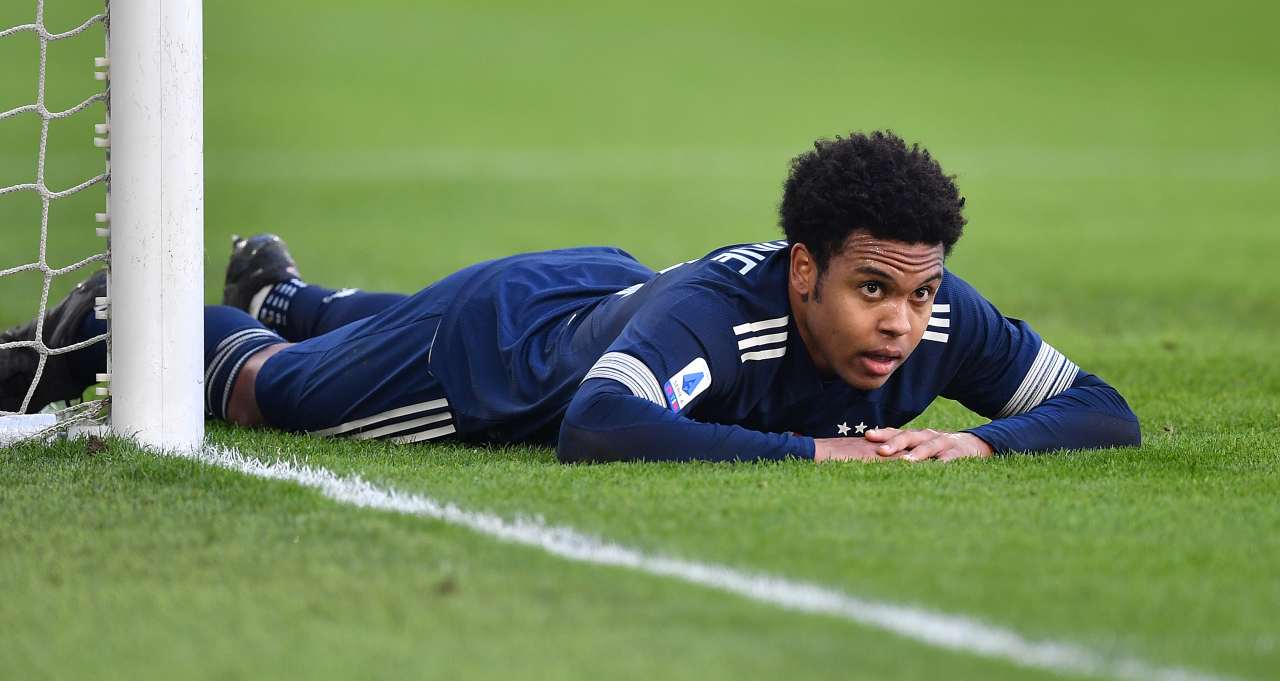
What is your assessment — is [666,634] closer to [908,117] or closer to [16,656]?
[16,656]

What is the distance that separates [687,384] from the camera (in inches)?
171

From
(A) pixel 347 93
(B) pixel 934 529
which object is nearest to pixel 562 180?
(A) pixel 347 93

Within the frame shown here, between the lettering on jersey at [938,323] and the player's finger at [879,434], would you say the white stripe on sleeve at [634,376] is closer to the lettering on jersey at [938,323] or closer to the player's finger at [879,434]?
the player's finger at [879,434]

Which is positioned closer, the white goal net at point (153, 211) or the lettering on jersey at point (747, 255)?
the white goal net at point (153, 211)

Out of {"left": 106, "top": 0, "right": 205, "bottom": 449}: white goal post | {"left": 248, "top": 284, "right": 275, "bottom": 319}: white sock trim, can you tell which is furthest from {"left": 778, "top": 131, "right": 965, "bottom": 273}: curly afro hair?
{"left": 248, "top": 284, "right": 275, "bottom": 319}: white sock trim

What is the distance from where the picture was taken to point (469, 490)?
4059 millimetres

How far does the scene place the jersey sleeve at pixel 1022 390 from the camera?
181 inches

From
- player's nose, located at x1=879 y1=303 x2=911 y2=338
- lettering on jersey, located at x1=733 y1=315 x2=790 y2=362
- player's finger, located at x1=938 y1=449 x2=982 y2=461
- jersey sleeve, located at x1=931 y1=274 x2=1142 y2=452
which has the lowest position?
player's finger, located at x1=938 y1=449 x2=982 y2=461

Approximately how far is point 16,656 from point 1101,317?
287 inches

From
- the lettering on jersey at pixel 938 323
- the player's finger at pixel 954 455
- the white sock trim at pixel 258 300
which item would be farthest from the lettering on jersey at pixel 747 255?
the white sock trim at pixel 258 300

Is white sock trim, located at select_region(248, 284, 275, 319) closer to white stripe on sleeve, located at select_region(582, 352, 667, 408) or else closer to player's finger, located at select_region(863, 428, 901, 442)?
white stripe on sleeve, located at select_region(582, 352, 667, 408)

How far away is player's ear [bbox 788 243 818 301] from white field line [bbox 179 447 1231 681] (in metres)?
1.14

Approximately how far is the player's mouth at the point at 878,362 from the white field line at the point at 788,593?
113 centimetres

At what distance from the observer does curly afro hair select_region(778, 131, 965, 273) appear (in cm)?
430
